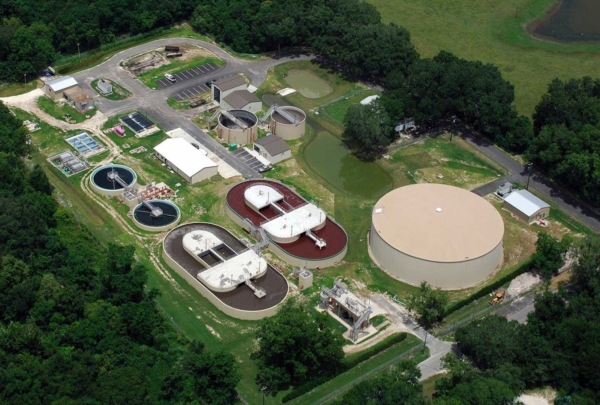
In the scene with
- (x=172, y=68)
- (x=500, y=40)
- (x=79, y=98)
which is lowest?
(x=172, y=68)

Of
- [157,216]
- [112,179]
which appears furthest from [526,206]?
[112,179]

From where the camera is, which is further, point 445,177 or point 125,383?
point 445,177

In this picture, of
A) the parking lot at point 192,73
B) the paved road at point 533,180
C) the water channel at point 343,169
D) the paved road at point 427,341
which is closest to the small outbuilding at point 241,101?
the water channel at point 343,169

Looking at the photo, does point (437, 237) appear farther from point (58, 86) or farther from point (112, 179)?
point (58, 86)

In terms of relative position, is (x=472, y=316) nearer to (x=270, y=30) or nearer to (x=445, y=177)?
(x=445, y=177)

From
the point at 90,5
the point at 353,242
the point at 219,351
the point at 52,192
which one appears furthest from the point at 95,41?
the point at 219,351
